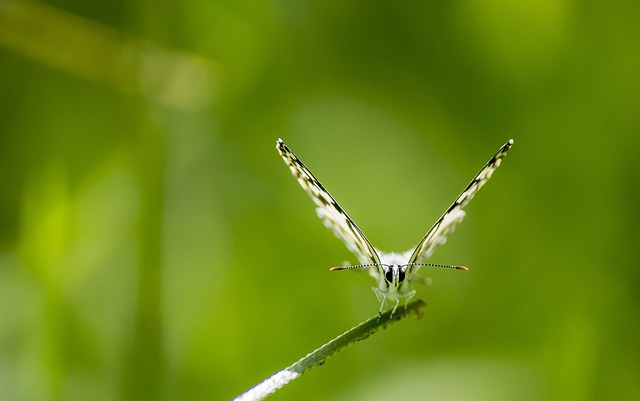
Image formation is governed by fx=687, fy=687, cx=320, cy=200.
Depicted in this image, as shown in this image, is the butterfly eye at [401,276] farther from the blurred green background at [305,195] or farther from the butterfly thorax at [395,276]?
the blurred green background at [305,195]

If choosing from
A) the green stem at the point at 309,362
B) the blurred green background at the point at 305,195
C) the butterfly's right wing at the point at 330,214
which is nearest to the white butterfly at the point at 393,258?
the butterfly's right wing at the point at 330,214

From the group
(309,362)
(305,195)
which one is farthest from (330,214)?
(309,362)

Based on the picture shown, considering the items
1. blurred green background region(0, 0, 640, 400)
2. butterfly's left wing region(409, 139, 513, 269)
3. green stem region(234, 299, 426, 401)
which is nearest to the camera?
green stem region(234, 299, 426, 401)

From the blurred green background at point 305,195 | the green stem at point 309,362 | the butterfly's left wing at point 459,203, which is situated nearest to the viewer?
the green stem at point 309,362

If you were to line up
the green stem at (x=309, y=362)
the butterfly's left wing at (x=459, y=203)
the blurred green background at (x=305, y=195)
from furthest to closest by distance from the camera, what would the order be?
the blurred green background at (x=305, y=195) < the butterfly's left wing at (x=459, y=203) < the green stem at (x=309, y=362)

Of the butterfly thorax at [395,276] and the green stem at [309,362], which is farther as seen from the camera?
the butterfly thorax at [395,276]

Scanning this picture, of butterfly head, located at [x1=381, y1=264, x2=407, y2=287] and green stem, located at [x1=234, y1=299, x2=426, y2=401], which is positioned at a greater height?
green stem, located at [x1=234, y1=299, x2=426, y2=401]

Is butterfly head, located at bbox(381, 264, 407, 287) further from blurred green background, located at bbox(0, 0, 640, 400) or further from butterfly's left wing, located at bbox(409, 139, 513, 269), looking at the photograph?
blurred green background, located at bbox(0, 0, 640, 400)

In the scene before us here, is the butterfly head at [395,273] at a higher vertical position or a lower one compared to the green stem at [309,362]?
lower

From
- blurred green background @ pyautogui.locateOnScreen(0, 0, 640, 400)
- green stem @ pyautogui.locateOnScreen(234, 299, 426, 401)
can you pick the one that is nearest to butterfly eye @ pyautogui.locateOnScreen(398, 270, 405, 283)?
blurred green background @ pyautogui.locateOnScreen(0, 0, 640, 400)
